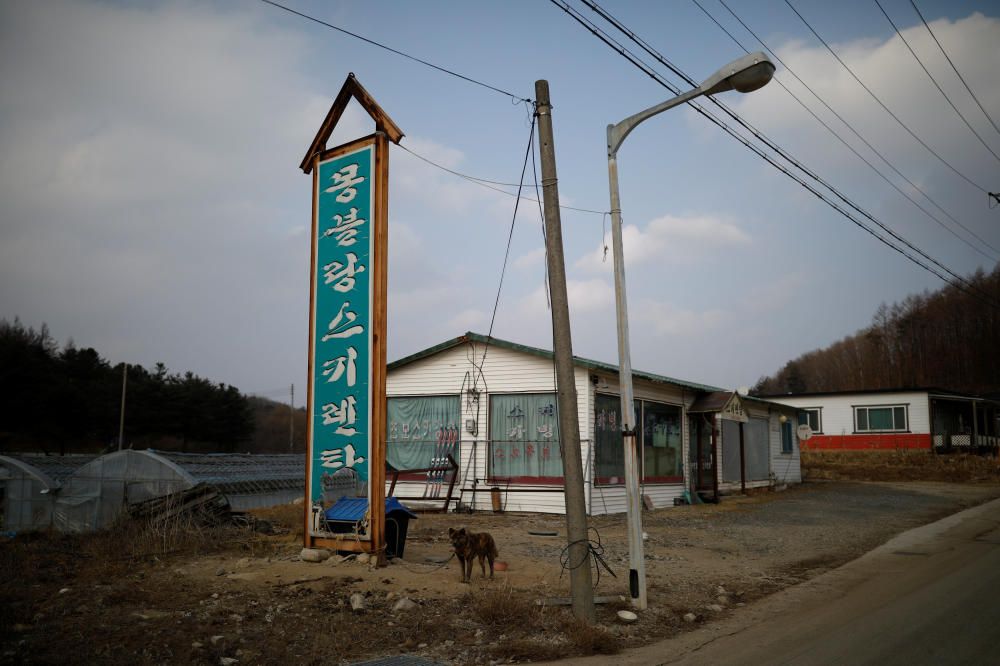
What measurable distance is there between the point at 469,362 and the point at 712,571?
10.1 metres

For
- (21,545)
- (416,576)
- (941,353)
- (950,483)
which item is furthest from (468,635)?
(941,353)

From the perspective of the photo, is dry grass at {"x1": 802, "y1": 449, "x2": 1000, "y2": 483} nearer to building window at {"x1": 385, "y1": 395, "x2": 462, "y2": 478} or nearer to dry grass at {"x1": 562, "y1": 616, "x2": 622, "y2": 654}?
building window at {"x1": 385, "y1": 395, "x2": 462, "y2": 478}

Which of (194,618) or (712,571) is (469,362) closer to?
(712,571)

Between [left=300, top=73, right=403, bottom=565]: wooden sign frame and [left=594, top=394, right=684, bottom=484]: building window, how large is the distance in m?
8.61

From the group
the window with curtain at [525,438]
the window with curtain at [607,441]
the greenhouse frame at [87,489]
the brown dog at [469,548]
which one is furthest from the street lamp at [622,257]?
the window with curtain at [607,441]

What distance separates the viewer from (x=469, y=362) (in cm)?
1898

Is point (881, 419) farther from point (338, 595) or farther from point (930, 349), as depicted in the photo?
point (930, 349)

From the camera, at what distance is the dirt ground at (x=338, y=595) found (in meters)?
6.02

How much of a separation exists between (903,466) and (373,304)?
3097cm

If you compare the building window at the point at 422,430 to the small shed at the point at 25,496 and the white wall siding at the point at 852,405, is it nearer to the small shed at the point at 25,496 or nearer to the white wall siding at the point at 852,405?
the small shed at the point at 25,496

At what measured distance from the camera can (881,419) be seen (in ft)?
121

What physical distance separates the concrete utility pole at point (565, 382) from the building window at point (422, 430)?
1165 cm

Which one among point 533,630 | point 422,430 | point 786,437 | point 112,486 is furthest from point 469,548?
point 786,437

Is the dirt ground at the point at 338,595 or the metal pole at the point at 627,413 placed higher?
the metal pole at the point at 627,413
